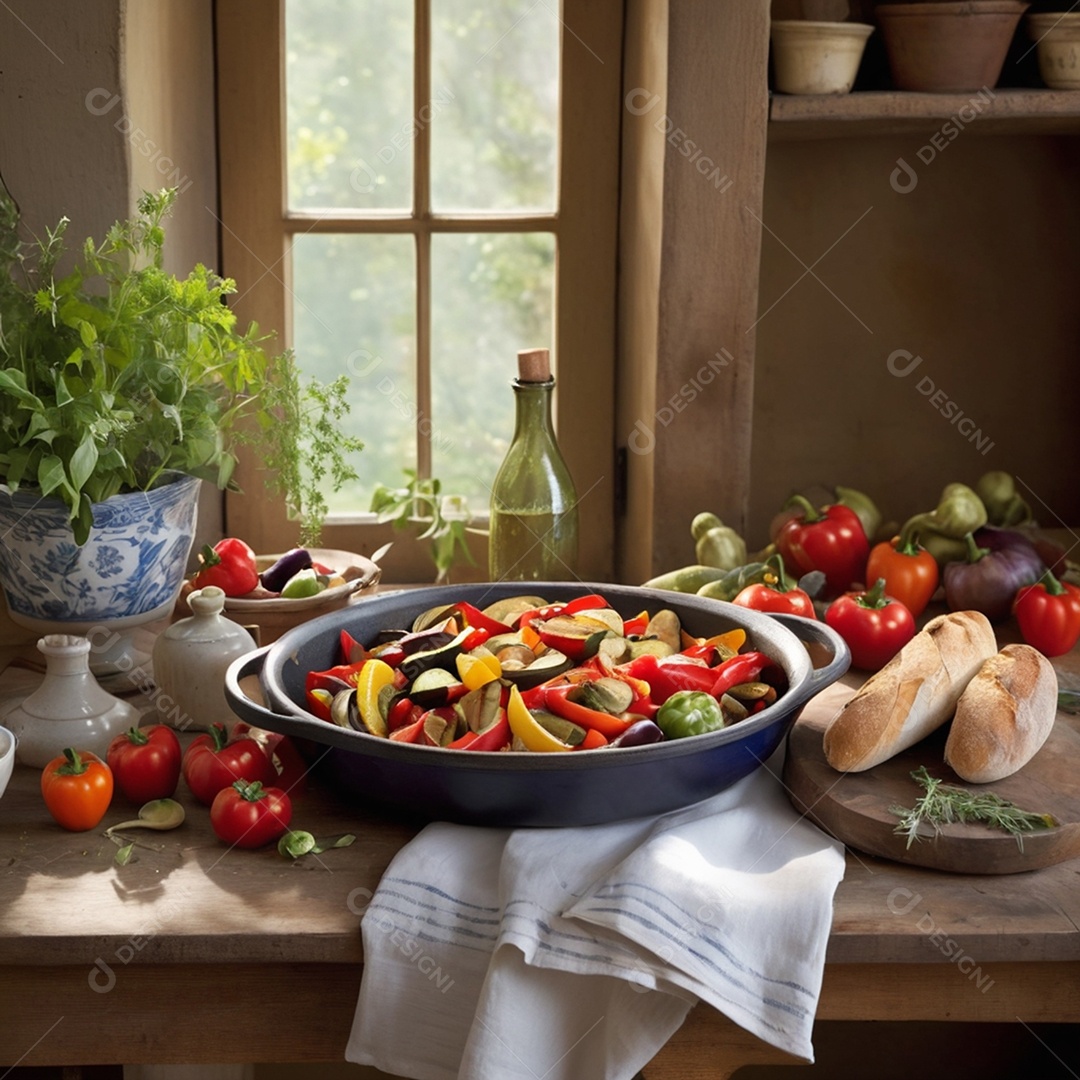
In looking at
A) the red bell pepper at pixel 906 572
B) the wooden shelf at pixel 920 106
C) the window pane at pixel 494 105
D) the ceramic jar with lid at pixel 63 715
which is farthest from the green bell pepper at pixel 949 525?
the ceramic jar with lid at pixel 63 715

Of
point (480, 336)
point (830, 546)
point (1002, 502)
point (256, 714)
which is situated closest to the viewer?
point (256, 714)

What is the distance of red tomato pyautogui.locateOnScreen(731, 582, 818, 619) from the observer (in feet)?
5.18

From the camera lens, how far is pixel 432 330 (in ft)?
6.51

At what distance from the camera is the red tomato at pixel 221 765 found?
48.2 inches

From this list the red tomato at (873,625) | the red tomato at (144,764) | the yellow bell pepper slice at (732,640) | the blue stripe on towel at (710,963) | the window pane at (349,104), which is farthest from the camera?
the window pane at (349,104)

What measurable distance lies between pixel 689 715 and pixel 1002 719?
30 centimetres

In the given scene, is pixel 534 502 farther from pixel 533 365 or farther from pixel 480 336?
pixel 480 336

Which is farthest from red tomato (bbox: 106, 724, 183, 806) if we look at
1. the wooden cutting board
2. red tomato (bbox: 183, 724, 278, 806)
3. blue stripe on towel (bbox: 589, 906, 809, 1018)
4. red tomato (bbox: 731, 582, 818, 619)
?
red tomato (bbox: 731, 582, 818, 619)

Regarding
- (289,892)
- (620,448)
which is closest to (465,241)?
(620,448)

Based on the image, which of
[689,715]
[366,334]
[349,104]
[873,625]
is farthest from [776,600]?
[349,104]

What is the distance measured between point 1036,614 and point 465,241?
0.93 meters

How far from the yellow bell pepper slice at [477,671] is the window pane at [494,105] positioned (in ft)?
2.98

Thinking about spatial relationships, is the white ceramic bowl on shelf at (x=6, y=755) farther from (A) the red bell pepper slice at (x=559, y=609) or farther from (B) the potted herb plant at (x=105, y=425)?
(A) the red bell pepper slice at (x=559, y=609)

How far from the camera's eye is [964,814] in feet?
3.82
